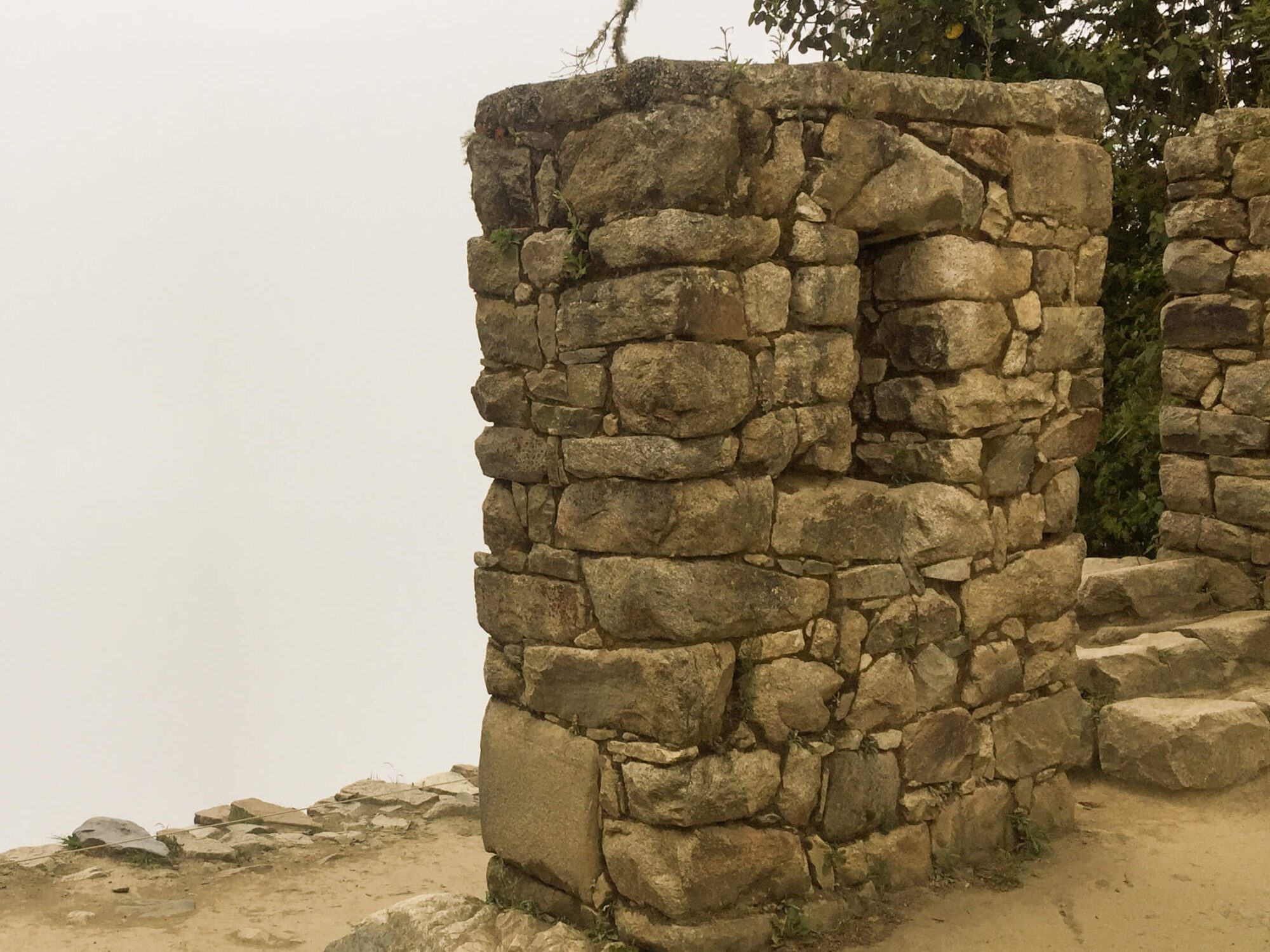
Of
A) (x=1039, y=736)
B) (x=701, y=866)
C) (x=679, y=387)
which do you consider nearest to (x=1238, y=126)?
(x=1039, y=736)

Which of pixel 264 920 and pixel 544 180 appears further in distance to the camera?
pixel 264 920

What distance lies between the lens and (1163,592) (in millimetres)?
7121

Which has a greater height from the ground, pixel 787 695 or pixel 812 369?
pixel 812 369

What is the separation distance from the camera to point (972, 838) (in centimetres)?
489

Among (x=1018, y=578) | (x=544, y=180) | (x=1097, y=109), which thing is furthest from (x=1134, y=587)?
(x=544, y=180)

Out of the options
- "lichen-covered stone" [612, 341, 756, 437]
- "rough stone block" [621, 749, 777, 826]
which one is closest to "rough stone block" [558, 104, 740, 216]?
"lichen-covered stone" [612, 341, 756, 437]

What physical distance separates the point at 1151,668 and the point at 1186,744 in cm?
66

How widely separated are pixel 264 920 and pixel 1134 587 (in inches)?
179

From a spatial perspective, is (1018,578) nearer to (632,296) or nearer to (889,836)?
(889,836)

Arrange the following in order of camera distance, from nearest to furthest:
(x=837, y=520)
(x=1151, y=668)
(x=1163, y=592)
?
(x=837, y=520), (x=1151, y=668), (x=1163, y=592)

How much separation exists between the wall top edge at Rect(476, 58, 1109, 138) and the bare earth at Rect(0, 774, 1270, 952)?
265 cm

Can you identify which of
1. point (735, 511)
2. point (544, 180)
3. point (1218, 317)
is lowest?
point (735, 511)

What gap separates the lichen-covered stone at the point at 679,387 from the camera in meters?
3.98

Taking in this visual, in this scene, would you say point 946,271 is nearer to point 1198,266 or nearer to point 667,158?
point 667,158
